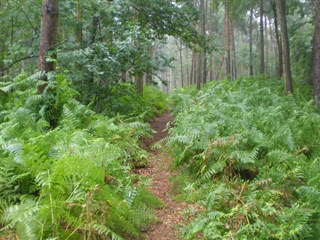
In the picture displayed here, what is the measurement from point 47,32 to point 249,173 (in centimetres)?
508

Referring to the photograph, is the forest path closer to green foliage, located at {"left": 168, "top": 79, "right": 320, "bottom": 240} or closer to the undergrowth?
the undergrowth

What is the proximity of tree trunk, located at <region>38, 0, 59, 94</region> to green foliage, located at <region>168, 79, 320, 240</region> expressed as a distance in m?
3.10

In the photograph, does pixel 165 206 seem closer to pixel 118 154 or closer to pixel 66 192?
pixel 118 154

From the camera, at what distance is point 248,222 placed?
3635mm

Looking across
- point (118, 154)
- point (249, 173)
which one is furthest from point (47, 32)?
point (249, 173)

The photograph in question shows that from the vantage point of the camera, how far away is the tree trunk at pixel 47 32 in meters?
7.10

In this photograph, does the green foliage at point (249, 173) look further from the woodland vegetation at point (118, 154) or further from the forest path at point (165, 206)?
the forest path at point (165, 206)

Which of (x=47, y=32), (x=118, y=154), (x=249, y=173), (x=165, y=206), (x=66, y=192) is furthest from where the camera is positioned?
(x=47, y=32)

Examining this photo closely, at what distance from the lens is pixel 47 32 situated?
722cm

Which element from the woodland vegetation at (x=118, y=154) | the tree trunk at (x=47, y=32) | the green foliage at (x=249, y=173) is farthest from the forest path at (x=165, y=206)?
the tree trunk at (x=47, y=32)

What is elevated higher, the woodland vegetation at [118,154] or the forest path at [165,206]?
the woodland vegetation at [118,154]

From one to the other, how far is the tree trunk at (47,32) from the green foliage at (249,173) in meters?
3.10

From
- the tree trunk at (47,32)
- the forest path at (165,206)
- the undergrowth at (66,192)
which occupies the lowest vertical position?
the forest path at (165,206)

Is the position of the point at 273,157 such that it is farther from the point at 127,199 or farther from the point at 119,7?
the point at 119,7
